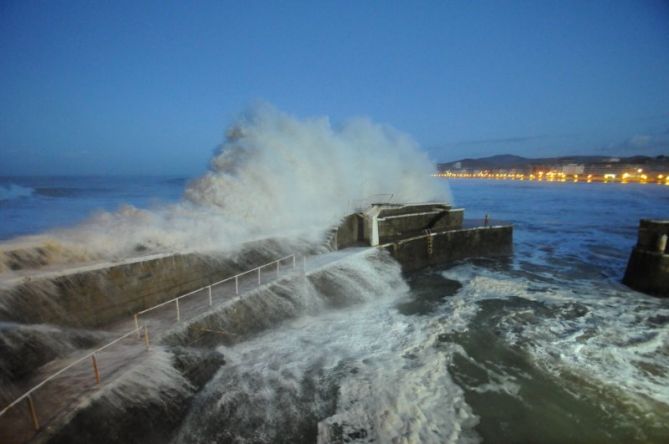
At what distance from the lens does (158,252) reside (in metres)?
7.84

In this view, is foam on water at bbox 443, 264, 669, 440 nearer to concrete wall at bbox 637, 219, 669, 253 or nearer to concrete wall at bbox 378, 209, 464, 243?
concrete wall at bbox 637, 219, 669, 253

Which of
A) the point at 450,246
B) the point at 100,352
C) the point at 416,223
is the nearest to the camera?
the point at 100,352

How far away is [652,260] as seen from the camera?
1143 cm

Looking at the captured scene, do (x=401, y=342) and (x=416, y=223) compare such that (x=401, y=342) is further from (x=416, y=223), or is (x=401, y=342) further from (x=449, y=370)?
(x=416, y=223)

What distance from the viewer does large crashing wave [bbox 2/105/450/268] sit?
8.39 m

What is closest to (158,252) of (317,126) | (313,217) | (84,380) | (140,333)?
(140,333)

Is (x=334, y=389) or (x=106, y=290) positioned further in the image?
(x=106, y=290)

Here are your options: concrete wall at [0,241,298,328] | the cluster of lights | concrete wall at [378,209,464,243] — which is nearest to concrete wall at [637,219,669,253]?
concrete wall at [378,209,464,243]

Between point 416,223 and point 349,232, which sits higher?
point 349,232

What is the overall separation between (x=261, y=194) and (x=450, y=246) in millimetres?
9006

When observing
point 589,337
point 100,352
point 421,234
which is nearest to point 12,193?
point 100,352

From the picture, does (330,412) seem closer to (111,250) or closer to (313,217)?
(111,250)

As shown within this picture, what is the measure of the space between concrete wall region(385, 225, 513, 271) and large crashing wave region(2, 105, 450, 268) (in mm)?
3105

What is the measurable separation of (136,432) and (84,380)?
3.26 ft
